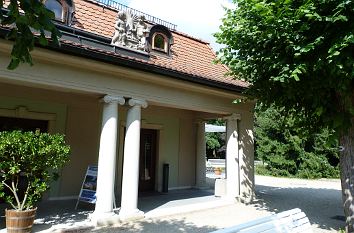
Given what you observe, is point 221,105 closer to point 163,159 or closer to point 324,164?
point 163,159

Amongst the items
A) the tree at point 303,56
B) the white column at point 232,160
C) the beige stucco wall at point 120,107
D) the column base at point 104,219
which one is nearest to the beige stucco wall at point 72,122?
the beige stucco wall at point 120,107

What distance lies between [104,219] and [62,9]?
4971 millimetres

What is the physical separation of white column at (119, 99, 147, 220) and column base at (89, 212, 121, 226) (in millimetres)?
191

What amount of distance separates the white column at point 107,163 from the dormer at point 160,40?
2.69 m

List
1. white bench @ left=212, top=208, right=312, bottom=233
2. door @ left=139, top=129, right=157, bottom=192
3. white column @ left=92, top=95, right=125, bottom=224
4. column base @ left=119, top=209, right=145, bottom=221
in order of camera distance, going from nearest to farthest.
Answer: white bench @ left=212, top=208, right=312, bottom=233, white column @ left=92, top=95, right=125, bottom=224, column base @ left=119, top=209, right=145, bottom=221, door @ left=139, top=129, right=157, bottom=192

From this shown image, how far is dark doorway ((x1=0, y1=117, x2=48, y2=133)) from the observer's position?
27.9 ft

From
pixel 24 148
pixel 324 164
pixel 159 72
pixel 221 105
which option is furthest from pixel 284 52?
pixel 324 164

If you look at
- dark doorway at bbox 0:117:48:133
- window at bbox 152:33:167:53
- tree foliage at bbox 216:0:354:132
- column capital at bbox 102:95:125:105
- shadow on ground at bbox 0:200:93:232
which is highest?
window at bbox 152:33:167:53

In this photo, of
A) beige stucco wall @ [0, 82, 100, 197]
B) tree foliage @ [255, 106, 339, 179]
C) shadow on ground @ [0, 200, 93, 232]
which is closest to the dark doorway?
beige stucco wall @ [0, 82, 100, 197]

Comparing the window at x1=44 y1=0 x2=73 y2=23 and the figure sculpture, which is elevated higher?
the window at x1=44 y1=0 x2=73 y2=23

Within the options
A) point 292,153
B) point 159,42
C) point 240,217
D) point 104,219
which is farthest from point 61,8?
point 292,153

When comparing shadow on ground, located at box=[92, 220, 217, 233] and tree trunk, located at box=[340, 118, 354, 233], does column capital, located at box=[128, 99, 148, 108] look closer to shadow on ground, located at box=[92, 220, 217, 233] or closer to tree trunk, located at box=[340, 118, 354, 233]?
shadow on ground, located at box=[92, 220, 217, 233]

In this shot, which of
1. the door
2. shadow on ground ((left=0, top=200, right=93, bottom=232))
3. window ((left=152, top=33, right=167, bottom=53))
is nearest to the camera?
shadow on ground ((left=0, top=200, right=93, bottom=232))

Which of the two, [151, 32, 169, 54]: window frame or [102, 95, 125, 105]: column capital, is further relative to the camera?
[151, 32, 169, 54]: window frame
